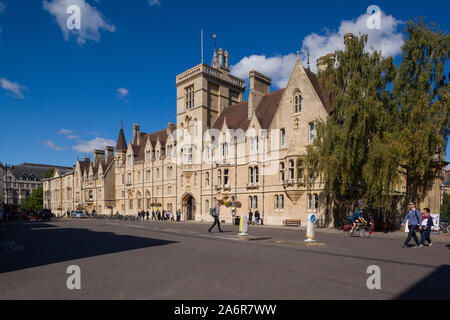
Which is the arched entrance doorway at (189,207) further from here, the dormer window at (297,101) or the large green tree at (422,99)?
the large green tree at (422,99)

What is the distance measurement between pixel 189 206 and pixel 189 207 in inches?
5.7

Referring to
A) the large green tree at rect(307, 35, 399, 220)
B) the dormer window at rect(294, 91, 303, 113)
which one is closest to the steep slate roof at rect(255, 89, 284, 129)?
the dormer window at rect(294, 91, 303, 113)

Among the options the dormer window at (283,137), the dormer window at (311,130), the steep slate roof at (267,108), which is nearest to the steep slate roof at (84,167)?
the steep slate roof at (267,108)

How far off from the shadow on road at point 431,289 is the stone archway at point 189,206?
130ft

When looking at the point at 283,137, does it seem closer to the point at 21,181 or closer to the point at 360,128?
the point at 360,128

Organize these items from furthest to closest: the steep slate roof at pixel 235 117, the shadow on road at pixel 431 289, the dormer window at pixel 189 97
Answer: the dormer window at pixel 189 97 < the steep slate roof at pixel 235 117 < the shadow on road at pixel 431 289

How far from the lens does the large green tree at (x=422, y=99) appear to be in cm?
1989

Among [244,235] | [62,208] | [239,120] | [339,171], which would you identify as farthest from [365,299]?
[62,208]

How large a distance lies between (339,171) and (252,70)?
2195 cm

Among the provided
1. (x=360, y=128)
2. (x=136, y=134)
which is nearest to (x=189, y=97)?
(x=136, y=134)

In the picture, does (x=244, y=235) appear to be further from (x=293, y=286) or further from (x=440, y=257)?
(x=293, y=286)

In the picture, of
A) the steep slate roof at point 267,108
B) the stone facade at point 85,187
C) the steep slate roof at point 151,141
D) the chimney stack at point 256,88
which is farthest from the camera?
the stone facade at point 85,187

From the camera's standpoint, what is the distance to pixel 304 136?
29672mm

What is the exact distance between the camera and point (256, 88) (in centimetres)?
4019
